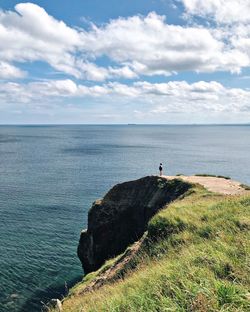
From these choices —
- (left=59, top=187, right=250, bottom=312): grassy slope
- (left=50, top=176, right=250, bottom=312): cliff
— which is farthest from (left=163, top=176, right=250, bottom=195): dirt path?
(left=59, top=187, right=250, bottom=312): grassy slope

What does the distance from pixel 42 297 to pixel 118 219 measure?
14370 mm

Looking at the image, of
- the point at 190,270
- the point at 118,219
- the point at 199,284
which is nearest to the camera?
the point at 199,284

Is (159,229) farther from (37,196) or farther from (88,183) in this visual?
(88,183)

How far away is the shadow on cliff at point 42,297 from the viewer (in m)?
36.5

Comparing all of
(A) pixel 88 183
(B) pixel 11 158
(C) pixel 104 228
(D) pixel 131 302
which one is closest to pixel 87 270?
(C) pixel 104 228

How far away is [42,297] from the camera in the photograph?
38750 millimetres

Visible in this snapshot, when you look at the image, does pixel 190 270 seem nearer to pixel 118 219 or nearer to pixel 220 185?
pixel 220 185

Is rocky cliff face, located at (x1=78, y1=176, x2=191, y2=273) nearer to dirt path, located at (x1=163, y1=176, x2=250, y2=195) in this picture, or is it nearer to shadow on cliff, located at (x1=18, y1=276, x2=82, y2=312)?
dirt path, located at (x1=163, y1=176, x2=250, y2=195)

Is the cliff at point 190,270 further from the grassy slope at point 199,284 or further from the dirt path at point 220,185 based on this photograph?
the dirt path at point 220,185

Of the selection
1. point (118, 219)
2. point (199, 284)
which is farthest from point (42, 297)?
point (199, 284)

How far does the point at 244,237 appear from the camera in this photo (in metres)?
13.1

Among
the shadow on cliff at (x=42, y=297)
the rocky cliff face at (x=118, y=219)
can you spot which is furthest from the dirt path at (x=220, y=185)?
the shadow on cliff at (x=42, y=297)

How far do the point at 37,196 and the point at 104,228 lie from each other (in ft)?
119

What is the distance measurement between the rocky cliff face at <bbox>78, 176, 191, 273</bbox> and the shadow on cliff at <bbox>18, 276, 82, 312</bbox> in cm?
576
